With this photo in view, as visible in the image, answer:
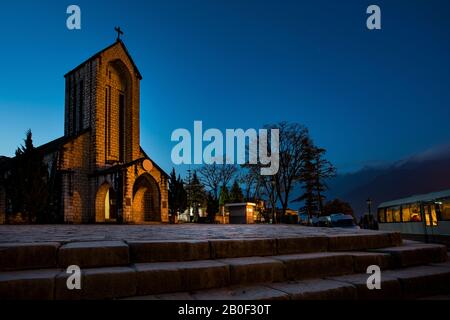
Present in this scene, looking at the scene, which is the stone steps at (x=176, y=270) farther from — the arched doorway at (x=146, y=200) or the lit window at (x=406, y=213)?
the arched doorway at (x=146, y=200)

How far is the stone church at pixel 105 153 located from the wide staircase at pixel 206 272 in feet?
64.3

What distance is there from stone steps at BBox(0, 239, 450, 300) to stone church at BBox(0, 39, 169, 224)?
1962cm

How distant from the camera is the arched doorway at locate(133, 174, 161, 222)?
2595cm

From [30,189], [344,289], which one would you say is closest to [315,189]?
[30,189]

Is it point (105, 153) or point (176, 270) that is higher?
point (105, 153)

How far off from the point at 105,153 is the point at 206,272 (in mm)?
25294

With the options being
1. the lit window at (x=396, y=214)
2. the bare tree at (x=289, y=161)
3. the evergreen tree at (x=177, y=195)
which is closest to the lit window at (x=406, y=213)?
the lit window at (x=396, y=214)

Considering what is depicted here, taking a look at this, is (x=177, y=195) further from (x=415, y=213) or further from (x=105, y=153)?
(x=415, y=213)

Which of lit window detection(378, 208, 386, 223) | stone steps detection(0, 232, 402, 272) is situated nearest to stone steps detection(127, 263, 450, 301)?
stone steps detection(0, 232, 402, 272)

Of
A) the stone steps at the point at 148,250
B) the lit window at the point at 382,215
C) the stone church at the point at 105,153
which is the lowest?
the lit window at the point at 382,215

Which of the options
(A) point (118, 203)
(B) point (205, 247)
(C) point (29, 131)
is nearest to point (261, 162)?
(A) point (118, 203)

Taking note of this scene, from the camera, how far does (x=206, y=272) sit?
3.34 m

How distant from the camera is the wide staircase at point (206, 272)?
2.92 meters

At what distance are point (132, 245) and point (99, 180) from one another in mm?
22481
